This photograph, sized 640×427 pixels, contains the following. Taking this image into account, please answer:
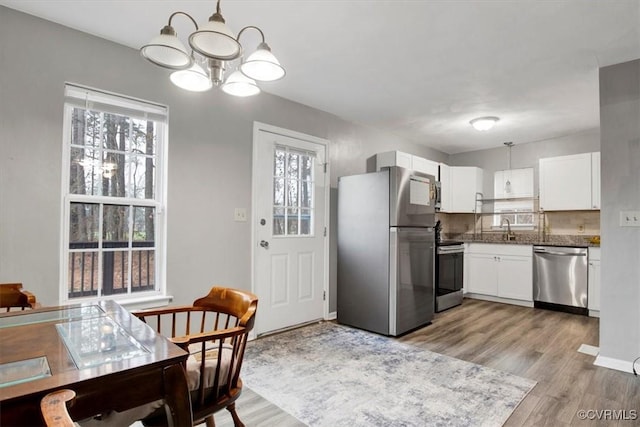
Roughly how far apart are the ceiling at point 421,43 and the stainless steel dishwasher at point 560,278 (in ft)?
5.66

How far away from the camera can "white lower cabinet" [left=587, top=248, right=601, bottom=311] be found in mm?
4062

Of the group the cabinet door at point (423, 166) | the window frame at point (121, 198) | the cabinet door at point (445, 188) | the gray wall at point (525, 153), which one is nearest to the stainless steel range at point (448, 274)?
the cabinet door at point (445, 188)

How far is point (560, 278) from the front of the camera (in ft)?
14.3

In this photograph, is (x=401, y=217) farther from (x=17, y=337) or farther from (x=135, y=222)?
(x=17, y=337)

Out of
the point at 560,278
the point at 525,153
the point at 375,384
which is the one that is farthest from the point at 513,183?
the point at 375,384

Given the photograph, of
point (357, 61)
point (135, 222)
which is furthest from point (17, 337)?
point (357, 61)

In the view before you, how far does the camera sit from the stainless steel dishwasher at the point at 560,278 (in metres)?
4.19

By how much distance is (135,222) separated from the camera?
263 cm

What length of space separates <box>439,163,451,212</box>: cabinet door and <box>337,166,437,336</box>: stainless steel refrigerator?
1575mm

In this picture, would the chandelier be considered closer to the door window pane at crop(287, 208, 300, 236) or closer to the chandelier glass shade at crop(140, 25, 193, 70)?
the chandelier glass shade at crop(140, 25, 193, 70)

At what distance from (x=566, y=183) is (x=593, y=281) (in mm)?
1311

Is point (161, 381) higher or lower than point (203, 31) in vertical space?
lower

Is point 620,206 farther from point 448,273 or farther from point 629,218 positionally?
point 448,273

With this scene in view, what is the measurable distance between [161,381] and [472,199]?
5.43m
